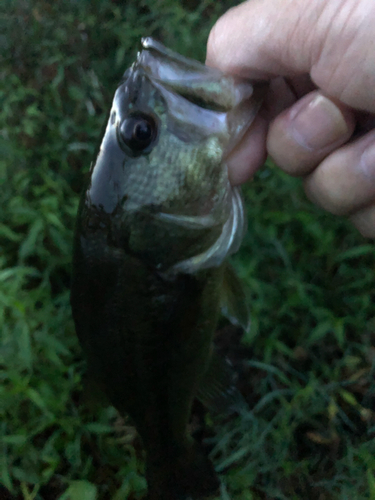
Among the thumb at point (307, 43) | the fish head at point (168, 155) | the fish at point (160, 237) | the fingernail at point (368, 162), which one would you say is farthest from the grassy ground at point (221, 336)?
the thumb at point (307, 43)

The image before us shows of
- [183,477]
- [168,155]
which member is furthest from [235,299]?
[183,477]

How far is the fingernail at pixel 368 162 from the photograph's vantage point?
108 centimetres

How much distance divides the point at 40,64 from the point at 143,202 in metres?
1.92

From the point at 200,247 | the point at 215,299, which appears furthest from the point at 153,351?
the point at 200,247

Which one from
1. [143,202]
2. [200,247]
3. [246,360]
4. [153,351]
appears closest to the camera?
[143,202]

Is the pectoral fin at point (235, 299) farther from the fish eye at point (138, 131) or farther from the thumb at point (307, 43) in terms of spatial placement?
the thumb at point (307, 43)

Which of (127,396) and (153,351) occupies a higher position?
(153,351)

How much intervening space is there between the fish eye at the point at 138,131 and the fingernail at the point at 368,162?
0.64 metres

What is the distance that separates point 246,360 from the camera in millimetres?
1938

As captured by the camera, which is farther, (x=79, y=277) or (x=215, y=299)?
(x=215, y=299)

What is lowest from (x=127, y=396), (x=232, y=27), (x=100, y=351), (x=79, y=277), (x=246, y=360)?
(x=246, y=360)

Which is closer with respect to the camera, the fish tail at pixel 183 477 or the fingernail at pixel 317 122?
the fingernail at pixel 317 122

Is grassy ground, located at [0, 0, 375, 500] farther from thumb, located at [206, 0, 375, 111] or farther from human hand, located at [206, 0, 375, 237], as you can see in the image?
thumb, located at [206, 0, 375, 111]

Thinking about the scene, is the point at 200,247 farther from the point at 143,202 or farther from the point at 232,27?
the point at 232,27
